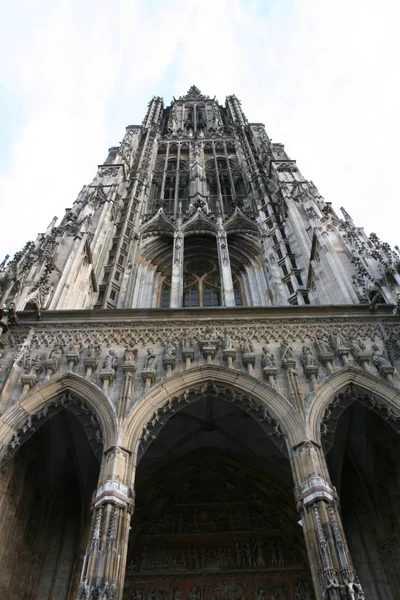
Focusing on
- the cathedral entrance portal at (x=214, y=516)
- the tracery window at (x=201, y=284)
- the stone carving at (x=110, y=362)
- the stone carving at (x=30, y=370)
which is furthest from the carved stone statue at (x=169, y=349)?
the tracery window at (x=201, y=284)

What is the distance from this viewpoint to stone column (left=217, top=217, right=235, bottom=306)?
16.1 metres

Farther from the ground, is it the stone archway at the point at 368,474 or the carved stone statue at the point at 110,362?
the carved stone statue at the point at 110,362

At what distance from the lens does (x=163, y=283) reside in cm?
1983

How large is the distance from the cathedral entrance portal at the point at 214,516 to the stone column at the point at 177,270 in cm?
486

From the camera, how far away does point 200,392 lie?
10227mm

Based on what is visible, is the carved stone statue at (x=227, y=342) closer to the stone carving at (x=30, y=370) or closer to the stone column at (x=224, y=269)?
the stone carving at (x=30, y=370)

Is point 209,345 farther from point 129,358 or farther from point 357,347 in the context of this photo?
point 357,347

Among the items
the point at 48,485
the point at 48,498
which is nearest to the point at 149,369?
the point at 48,485

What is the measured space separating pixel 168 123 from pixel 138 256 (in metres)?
19.4

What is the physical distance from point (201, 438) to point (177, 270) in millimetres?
6920

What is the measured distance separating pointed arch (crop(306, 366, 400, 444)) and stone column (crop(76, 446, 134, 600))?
11.4 feet

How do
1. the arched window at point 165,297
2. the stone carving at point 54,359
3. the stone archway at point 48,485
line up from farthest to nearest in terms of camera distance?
the arched window at point 165,297
the stone carving at point 54,359
the stone archway at point 48,485

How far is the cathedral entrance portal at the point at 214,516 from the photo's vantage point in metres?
10.9

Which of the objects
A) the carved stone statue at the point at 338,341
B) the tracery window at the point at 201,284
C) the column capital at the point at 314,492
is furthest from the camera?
the tracery window at the point at 201,284
